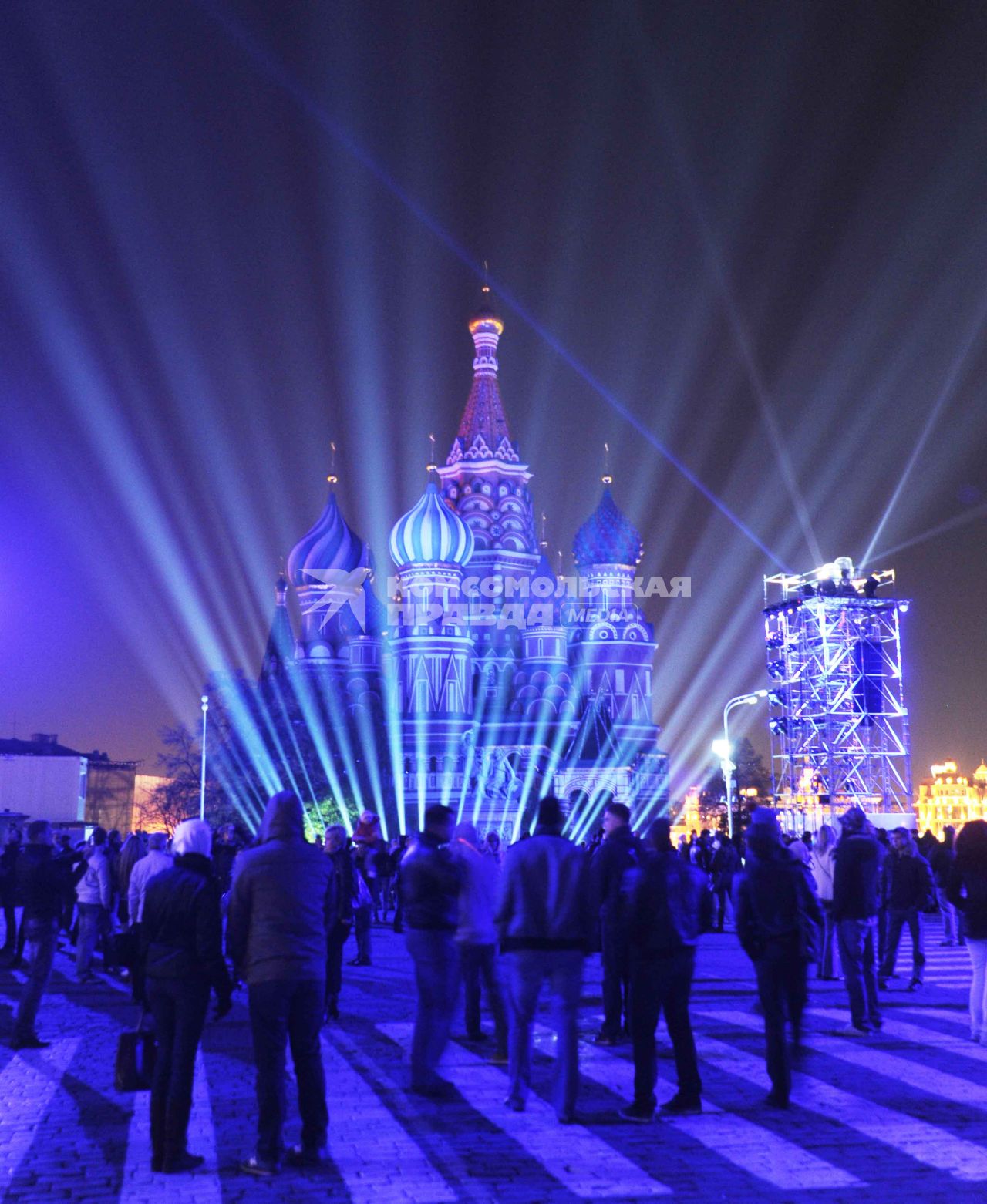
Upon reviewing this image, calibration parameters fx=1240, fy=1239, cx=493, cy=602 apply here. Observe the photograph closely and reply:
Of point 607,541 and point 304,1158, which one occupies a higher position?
point 607,541

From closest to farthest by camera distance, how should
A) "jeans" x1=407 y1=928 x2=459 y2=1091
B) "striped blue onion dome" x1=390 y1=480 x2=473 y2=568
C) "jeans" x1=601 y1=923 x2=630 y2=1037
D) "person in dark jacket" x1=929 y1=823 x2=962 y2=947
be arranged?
"jeans" x1=407 y1=928 x2=459 y2=1091, "jeans" x1=601 y1=923 x2=630 y2=1037, "person in dark jacket" x1=929 y1=823 x2=962 y2=947, "striped blue onion dome" x1=390 y1=480 x2=473 y2=568

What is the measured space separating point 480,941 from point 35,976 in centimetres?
367

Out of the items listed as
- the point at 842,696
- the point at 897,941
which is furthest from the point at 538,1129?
the point at 842,696

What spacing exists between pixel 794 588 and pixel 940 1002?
135 ft

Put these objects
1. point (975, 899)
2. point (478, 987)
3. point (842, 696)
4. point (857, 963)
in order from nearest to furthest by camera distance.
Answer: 1. point (975, 899)
2. point (857, 963)
3. point (478, 987)
4. point (842, 696)

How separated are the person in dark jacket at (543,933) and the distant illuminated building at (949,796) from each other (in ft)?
390

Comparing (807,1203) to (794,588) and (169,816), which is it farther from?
(169,816)

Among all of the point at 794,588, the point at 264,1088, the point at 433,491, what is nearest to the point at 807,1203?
the point at 264,1088

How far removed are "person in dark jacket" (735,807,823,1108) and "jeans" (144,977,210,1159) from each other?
11.3 feet

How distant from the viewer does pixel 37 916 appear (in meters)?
9.96

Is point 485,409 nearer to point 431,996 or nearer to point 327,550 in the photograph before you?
point 327,550

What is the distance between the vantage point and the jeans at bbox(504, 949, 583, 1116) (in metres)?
7.25

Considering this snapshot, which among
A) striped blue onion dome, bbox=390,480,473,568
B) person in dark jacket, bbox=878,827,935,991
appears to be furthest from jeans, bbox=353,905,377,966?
striped blue onion dome, bbox=390,480,473,568

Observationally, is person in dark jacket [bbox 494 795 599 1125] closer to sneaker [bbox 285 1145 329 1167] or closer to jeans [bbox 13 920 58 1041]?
sneaker [bbox 285 1145 329 1167]
